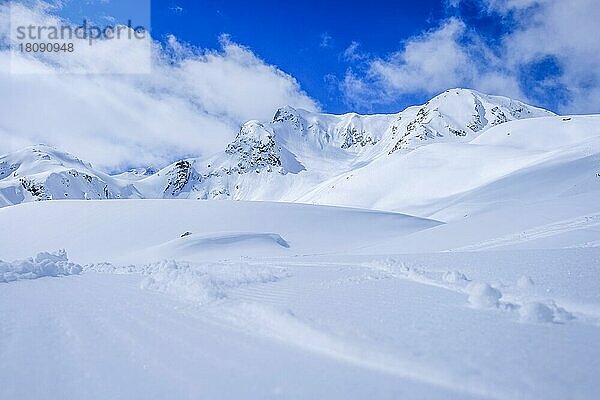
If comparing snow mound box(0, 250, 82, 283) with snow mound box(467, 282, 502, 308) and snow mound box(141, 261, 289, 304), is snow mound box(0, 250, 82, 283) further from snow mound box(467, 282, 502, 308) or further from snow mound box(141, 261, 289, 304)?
snow mound box(467, 282, 502, 308)

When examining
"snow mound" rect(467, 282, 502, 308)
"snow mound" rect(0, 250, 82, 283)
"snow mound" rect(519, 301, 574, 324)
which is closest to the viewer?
Result: "snow mound" rect(519, 301, 574, 324)

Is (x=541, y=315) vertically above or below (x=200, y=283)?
below

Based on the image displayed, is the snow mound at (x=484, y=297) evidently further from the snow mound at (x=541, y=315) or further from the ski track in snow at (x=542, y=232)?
the ski track in snow at (x=542, y=232)

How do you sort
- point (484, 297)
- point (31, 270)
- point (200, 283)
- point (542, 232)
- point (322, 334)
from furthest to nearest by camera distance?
1. point (542, 232)
2. point (31, 270)
3. point (200, 283)
4. point (484, 297)
5. point (322, 334)

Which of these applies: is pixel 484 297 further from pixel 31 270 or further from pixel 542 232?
pixel 31 270

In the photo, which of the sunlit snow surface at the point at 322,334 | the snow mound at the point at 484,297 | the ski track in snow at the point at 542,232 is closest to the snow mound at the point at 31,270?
the sunlit snow surface at the point at 322,334

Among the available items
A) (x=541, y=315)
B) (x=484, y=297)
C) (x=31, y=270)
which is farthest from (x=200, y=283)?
(x=31, y=270)

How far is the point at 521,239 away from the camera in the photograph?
31.7ft

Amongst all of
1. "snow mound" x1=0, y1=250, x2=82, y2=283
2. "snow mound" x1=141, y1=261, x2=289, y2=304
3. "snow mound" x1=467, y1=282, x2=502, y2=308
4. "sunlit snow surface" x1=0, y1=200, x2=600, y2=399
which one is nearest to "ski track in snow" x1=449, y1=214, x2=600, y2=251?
"sunlit snow surface" x1=0, y1=200, x2=600, y2=399

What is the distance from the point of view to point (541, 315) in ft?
9.57

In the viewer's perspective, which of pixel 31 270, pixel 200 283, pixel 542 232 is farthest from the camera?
pixel 542 232

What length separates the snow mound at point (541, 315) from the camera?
9.55 ft

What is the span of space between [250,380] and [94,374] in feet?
3.68

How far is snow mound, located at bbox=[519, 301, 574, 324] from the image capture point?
9.55 ft
